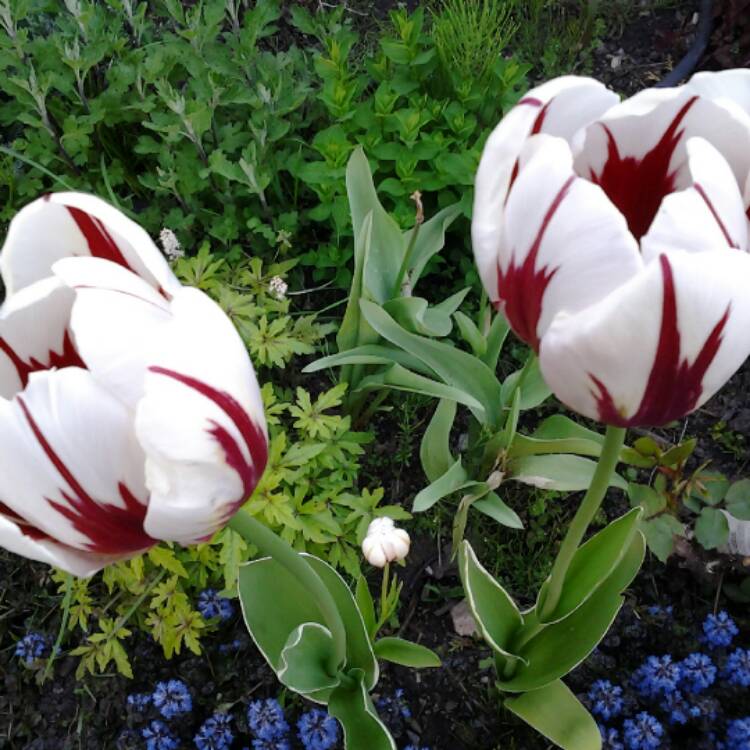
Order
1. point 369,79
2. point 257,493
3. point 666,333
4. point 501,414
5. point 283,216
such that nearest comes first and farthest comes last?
point 666,333 < point 257,493 < point 501,414 < point 283,216 < point 369,79

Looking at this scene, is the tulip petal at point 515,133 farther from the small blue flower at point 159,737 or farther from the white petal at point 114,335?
the small blue flower at point 159,737

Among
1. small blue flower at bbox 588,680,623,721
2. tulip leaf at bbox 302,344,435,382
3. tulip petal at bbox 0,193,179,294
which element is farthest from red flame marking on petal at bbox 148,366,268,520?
small blue flower at bbox 588,680,623,721

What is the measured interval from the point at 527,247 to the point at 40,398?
411 millimetres

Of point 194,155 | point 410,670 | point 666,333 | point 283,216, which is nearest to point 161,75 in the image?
point 194,155

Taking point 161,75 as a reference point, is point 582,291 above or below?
above

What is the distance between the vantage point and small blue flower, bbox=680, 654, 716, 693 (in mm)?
1367

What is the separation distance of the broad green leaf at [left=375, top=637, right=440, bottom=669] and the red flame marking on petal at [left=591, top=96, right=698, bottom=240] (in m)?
0.73

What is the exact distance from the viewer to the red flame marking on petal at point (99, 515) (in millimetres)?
653

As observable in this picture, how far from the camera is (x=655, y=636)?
1558 millimetres

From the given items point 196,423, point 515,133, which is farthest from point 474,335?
point 196,423

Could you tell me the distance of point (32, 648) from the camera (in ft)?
5.08

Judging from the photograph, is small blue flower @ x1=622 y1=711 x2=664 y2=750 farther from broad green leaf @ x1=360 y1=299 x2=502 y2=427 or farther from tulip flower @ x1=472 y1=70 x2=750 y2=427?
tulip flower @ x1=472 y1=70 x2=750 y2=427

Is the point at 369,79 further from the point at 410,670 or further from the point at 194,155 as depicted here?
the point at 410,670

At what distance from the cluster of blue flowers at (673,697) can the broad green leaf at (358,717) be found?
0.42 meters
